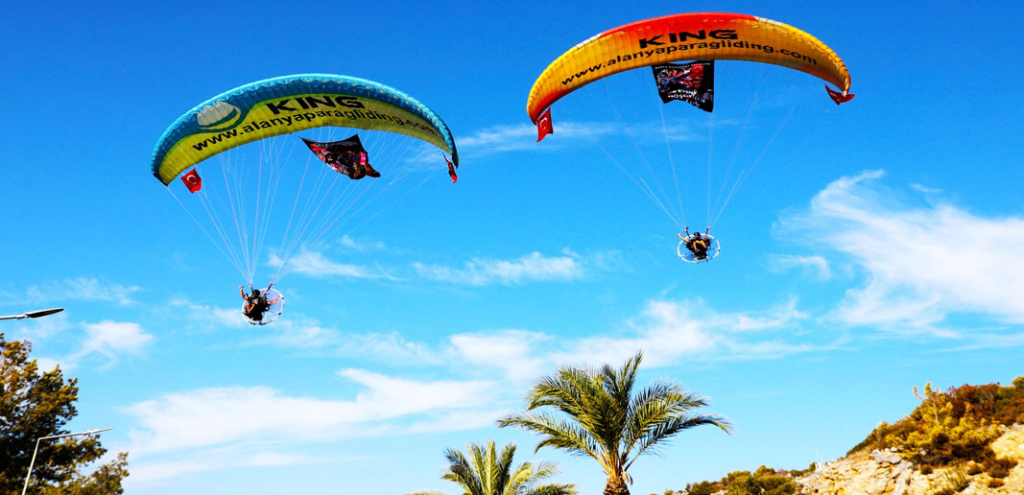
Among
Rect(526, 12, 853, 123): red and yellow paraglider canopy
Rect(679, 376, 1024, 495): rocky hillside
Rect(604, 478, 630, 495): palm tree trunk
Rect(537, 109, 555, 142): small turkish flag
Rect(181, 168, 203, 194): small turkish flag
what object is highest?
Rect(526, 12, 853, 123): red and yellow paraglider canopy

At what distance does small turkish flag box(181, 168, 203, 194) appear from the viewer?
20.7 m

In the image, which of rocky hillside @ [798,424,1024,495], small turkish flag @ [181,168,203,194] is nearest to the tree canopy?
small turkish flag @ [181,168,203,194]

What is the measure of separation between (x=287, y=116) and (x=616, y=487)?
43.6 feet

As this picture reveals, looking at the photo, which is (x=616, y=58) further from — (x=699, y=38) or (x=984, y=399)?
(x=984, y=399)

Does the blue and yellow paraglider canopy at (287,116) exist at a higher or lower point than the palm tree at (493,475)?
higher

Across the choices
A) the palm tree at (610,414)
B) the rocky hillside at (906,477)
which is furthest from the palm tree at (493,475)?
the rocky hillside at (906,477)

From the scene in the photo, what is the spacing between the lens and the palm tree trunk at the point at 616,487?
15.0 meters

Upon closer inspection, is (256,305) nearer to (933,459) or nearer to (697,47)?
(697,47)

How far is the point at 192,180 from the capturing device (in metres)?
20.8

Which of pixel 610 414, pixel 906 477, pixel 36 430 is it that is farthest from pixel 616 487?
pixel 36 430

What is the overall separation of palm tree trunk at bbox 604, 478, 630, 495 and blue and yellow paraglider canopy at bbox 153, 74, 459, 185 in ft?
32.1

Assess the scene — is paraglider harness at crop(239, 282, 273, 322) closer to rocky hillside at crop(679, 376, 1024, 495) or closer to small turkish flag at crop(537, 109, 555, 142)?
small turkish flag at crop(537, 109, 555, 142)

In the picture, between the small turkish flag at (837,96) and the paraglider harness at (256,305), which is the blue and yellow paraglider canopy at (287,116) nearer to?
the paraglider harness at (256,305)

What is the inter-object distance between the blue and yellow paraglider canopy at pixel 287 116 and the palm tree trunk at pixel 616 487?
Result: 979 cm
